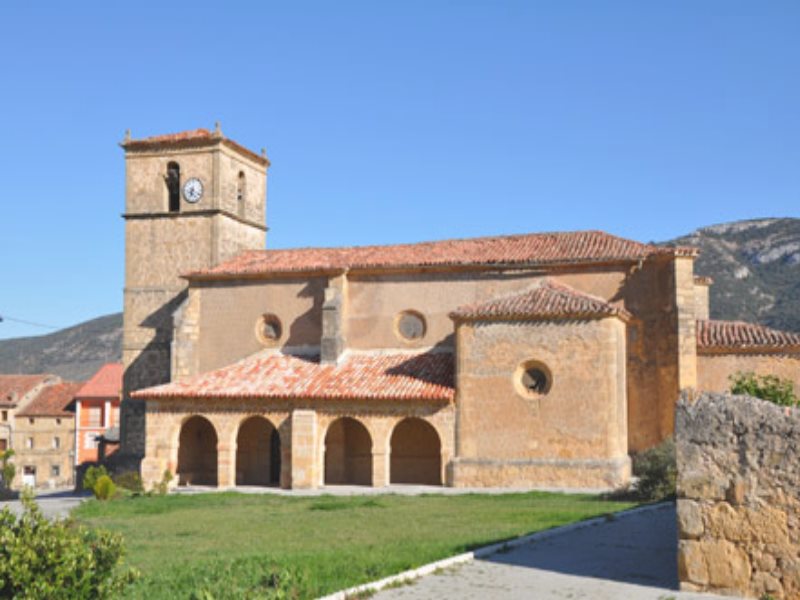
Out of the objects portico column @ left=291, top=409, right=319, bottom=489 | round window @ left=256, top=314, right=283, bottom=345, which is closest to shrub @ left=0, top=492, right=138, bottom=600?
portico column @ left=291, top=409, right=319, bottom=489

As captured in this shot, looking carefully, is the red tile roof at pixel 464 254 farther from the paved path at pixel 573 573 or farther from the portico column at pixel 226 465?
the paved path at pixel 573 573

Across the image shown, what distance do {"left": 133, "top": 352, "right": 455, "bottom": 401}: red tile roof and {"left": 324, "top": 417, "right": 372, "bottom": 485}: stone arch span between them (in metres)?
1.77

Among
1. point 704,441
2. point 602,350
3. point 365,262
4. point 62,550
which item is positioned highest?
point 365,262

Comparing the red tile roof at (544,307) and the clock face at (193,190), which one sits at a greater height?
the clock face at (193,190)

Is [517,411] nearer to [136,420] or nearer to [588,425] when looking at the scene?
[588,425]

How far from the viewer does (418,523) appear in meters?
17.2

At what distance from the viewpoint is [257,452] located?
30.0m

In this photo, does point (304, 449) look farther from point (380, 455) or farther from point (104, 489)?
point (104, 489)

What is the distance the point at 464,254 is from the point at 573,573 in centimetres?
1886

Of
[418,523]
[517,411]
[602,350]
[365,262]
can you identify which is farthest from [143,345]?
[418,523]

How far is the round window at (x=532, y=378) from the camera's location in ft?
83.1

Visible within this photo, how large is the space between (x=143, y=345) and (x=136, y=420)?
2797 millimetres

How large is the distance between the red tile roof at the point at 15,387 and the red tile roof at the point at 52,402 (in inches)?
29.3

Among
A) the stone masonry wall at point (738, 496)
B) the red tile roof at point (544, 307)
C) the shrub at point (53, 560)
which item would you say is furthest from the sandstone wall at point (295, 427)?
the shrub at point (53, 560)
